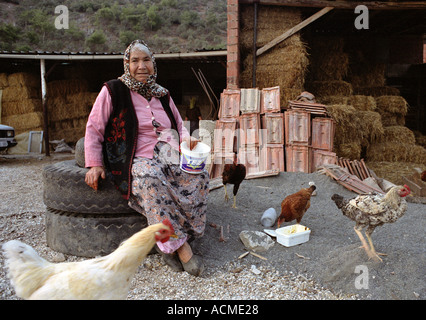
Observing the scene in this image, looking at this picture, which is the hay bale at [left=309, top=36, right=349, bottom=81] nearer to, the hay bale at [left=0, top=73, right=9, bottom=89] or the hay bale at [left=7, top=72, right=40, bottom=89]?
the hay bale at [left=7, top=72, right=40, bottom=89]

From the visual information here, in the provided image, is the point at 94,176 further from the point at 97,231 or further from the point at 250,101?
the point at 250,101

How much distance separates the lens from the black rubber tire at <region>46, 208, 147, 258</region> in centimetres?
281

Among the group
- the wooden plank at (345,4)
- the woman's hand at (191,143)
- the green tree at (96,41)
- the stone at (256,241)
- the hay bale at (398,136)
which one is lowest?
the stone at (256,241)

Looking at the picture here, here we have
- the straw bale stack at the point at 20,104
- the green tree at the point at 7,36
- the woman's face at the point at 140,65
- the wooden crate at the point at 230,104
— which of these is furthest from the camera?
the green tree at the point at 7,36

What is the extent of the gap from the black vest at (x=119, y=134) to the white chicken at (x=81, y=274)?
1.06m

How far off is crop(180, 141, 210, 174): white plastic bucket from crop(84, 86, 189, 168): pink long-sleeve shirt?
1.01ft

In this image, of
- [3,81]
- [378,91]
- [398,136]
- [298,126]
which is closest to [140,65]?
[298,126]

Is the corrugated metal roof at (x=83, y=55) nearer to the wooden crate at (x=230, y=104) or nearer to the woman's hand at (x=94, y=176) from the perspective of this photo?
the wooden crate at (x=230, y=104)

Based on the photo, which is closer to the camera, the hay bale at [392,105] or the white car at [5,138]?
the hay bale at [392,105]

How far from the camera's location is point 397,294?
2289 millimetres

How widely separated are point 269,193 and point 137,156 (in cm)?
283

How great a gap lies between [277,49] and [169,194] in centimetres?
567

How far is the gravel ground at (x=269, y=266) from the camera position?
235 cm

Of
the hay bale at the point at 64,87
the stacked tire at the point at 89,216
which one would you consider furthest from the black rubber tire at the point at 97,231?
the hay bale at the point at 64,87
